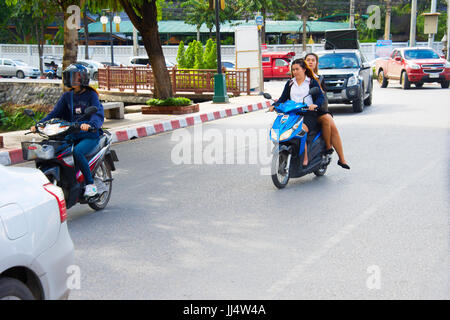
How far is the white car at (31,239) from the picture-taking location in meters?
3.02

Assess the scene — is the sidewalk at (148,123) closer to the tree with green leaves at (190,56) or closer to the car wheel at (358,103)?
the car wheel at (358,103)

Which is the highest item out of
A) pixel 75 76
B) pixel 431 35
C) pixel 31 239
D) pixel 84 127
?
pixel 431 35

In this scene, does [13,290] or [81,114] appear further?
[81,114]

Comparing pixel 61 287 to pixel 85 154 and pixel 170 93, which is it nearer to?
pixel 85 154

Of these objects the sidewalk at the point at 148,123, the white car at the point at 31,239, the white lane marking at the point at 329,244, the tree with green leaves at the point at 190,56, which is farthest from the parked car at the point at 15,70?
the white car at the point at 31,239

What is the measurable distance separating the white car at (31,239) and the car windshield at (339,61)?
1562 centimetres

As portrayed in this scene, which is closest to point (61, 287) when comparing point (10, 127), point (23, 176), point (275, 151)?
point (23, 176)

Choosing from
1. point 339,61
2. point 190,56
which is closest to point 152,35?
point 339,61

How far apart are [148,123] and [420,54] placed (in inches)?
637

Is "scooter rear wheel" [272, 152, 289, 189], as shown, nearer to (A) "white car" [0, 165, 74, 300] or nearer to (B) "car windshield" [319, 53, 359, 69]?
(A) "white car" [0, 165, 74, 300]

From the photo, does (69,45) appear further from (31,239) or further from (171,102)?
(31,239)

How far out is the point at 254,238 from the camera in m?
5.75

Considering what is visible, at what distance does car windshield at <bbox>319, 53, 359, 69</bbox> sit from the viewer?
A: 60.4ft

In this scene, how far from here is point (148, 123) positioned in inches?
603
